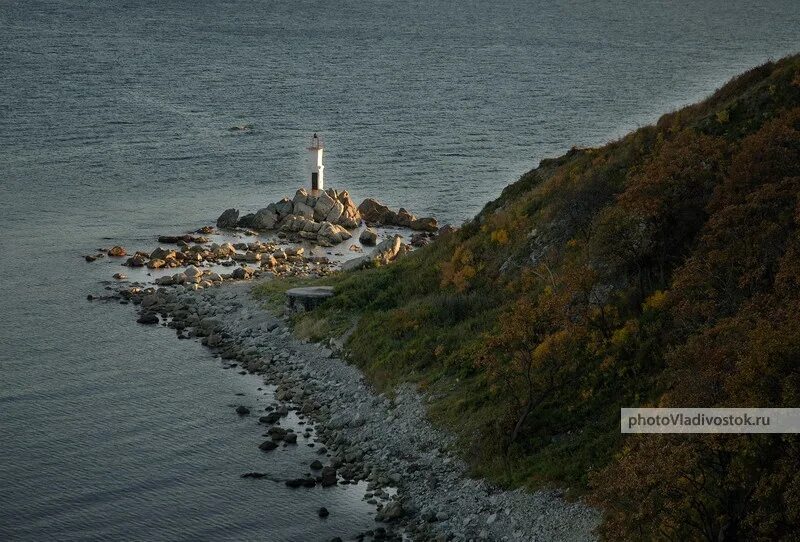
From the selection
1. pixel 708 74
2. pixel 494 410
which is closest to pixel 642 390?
pixel 494 410

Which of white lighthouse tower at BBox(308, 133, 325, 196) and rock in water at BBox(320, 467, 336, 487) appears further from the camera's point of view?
white lighthouse tower at BBox(308, 133, 325, 196)

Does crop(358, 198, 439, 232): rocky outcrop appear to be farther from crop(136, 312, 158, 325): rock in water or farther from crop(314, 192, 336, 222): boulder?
crop(136, 312, 158, 325): rock in water

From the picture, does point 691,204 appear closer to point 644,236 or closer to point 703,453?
point 644,236

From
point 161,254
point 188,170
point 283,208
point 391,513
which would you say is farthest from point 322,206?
point 391,513

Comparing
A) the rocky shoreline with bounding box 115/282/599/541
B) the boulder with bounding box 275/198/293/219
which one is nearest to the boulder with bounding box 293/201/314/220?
the boulder with bounding box 275/198/293/219

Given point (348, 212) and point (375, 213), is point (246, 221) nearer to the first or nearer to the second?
point (348, 212)

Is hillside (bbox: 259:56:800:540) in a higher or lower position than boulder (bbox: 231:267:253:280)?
higher

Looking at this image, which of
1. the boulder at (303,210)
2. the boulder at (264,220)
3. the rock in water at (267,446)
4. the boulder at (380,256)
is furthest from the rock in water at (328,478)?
the boulder at (303,210)
